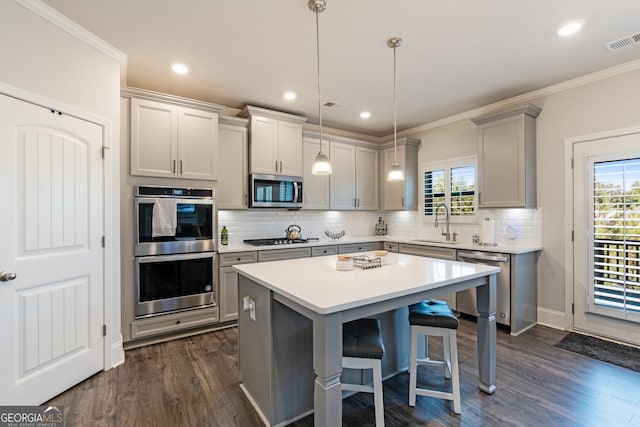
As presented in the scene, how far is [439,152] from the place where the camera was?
4.75m

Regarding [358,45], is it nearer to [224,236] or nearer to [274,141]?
[274,141]

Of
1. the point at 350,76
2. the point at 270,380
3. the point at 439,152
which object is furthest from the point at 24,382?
the point at 439,152

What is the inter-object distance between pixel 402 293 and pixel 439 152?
147 inches

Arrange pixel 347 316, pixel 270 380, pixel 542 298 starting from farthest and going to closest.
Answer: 1. pixel 542 298
2. pixel 270 380
3. pixel 347 316

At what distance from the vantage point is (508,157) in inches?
142

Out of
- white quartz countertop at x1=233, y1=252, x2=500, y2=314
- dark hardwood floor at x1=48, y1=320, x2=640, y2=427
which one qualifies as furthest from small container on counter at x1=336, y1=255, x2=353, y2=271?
dark hardwood floor at x1=48, y1=320, x2=640, y2=427

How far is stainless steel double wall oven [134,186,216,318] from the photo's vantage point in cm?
303

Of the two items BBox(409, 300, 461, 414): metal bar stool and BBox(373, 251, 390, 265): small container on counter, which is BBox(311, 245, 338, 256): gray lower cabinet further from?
BBox(409, 300, 461, 414): metal bar stool

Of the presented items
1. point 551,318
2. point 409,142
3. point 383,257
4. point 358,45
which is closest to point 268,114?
point 358,45

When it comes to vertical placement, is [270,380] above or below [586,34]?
below

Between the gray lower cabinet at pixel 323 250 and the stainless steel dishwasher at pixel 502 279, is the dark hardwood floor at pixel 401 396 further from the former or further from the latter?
the gray lower cabinet at pixel 323 250

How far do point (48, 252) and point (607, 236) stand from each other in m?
5.05

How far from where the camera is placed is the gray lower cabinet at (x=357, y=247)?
4484 mm

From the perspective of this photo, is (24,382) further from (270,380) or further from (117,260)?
(270,380)
